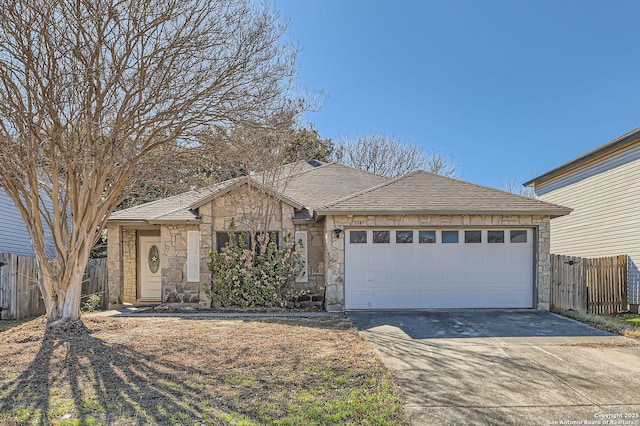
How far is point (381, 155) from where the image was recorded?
25.8m

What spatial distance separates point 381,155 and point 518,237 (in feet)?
55.1

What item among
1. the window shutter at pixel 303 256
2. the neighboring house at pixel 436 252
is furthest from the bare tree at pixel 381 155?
the neighboring house at pixel 436 252

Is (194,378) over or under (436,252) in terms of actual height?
under

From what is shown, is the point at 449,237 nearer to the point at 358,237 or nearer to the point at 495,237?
the point at 495,237

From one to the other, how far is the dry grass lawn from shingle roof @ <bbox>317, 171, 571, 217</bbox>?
326 cm

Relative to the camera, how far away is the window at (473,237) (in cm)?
952

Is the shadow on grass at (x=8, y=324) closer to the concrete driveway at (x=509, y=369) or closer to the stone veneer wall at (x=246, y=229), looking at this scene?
the stone veneer wall at (x=246, y=229)

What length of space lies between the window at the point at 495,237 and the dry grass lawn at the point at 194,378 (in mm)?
4785

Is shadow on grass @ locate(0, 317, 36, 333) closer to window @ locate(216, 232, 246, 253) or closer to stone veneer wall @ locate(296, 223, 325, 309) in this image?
window @ locate(216, 232, 246, 253)

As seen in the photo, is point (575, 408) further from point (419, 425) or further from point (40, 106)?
point (40, 106)

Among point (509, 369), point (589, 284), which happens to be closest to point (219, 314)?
point (509, 369)

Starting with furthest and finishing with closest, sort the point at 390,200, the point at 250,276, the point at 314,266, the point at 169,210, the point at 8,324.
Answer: the point at 169,210 → the point at 314,266 → the point at 250,276 → the point at 390,200 → the point at 8,324

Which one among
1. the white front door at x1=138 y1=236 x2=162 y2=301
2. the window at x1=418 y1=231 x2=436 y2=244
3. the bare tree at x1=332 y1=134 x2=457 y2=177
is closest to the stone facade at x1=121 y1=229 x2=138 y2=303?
the white front door at x1=138 y1=236 x2=162 y2=301

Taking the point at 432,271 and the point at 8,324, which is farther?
the point at 432,271
